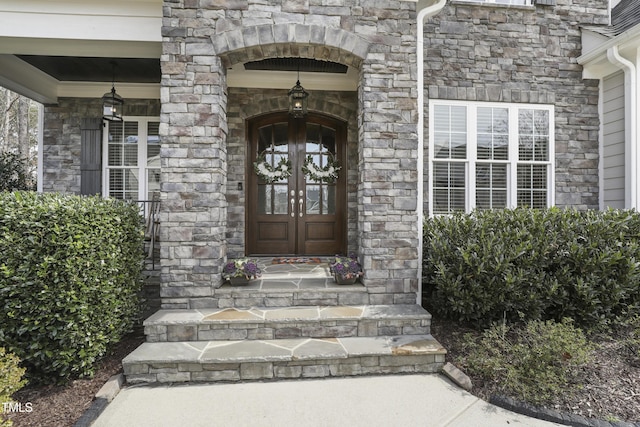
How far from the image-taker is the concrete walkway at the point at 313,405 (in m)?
2.21

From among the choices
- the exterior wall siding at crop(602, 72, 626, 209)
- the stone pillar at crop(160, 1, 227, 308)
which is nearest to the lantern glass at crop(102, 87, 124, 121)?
the stone pillar at crop(160, 1, 227, 308)

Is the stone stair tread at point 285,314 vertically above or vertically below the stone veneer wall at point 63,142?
below

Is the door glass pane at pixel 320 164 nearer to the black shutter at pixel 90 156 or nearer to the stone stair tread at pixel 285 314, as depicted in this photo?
the stone stair tread at pixel 285 314

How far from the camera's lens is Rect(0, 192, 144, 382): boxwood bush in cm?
243

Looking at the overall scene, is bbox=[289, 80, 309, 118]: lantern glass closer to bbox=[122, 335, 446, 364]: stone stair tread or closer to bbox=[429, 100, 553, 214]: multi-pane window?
bbox=[429, 100, 553, 214]: multi-pane window

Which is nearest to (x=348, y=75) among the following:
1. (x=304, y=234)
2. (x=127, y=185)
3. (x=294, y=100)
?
(x=294, y=100)

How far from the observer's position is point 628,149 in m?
4.37

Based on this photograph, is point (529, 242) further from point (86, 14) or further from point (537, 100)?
point (86, 14)

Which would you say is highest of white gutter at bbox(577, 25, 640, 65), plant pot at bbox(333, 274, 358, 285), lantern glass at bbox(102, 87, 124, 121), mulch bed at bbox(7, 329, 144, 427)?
white gutter at bbox(577, 25, 640, 65)

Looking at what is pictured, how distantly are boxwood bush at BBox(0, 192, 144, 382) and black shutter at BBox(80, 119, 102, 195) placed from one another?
264 cm

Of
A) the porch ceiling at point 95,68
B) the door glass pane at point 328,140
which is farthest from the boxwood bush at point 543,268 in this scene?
the porch ceiling at point 95,68

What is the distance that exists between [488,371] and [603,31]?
4989 millimetres

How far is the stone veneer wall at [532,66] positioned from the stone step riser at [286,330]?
3.02 metres

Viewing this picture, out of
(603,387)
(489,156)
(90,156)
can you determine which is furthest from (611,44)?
(90,156)
